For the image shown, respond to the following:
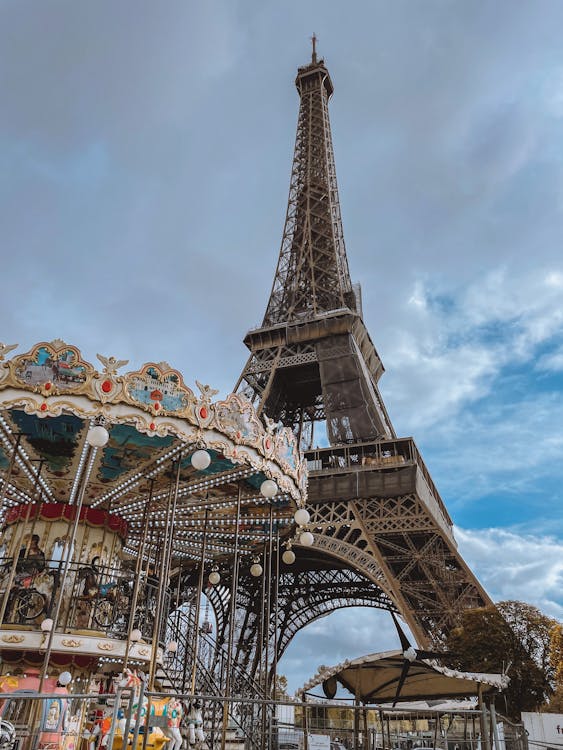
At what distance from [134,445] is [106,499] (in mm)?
3478

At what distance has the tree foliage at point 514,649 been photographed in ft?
57.6

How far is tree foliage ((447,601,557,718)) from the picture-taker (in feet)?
57.6

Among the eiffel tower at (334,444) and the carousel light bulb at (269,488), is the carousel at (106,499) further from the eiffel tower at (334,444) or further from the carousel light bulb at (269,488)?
the eiffel tower at (334,444)

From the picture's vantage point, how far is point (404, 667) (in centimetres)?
1141

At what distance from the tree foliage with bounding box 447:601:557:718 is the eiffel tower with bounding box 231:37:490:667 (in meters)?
3.00

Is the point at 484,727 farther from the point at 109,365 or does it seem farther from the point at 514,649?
the point at 514,649

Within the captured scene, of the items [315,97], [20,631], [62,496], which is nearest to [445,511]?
[62,496]

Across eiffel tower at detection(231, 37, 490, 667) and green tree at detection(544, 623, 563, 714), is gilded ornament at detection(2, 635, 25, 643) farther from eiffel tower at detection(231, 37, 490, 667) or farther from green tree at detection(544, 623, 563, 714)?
green tree at detection(544, 623, 563, 714)

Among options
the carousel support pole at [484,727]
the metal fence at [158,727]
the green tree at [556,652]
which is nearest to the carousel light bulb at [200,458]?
the metal fence at [158,727]

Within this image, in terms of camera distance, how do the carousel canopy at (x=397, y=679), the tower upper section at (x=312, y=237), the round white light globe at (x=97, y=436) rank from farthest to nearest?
the tower upper section at (x=312, y=237) → the carousel canopy at (x=397, y=679) → the round white light globe at (x=97, y=436)

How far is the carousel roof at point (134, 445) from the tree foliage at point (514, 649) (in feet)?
28.2

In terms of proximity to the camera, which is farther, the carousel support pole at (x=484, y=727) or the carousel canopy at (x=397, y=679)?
the carousel canopy at (x=397, y=679)

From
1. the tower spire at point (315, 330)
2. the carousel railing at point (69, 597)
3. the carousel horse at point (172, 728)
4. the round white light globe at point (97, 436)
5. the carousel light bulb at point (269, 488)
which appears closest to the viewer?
the carousel horse at point (172, 728)

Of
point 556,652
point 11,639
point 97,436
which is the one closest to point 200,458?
point 97,436
